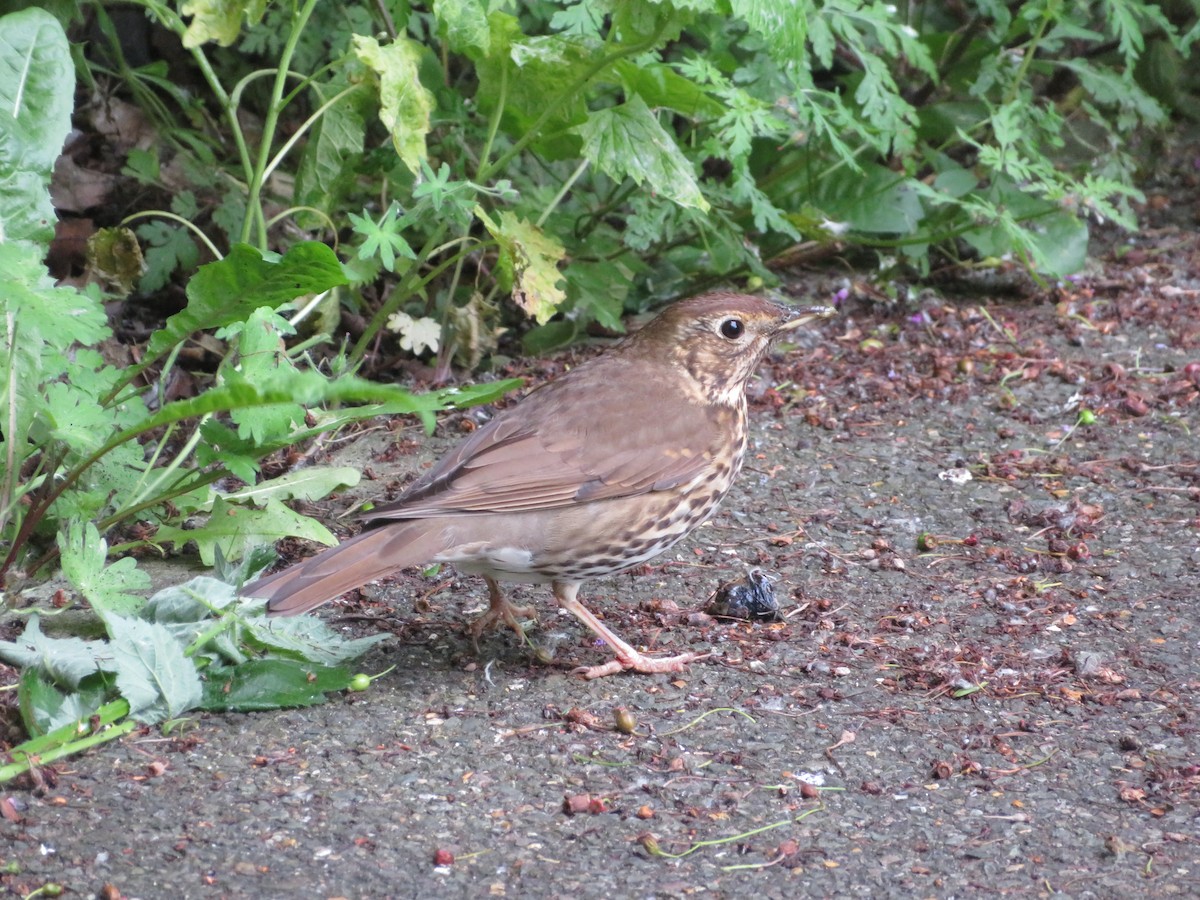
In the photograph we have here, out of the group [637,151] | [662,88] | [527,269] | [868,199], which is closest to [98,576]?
[527,269]

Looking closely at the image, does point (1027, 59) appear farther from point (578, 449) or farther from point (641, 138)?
point (578, 449)

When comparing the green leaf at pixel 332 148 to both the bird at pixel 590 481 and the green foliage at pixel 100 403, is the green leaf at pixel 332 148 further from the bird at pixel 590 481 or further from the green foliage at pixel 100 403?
the bird at pixel 590 481

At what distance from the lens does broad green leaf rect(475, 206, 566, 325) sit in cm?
500

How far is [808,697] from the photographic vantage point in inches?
155

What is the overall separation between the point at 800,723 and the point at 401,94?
7.45ft

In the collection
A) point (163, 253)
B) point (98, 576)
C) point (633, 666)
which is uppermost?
point (163, 253)

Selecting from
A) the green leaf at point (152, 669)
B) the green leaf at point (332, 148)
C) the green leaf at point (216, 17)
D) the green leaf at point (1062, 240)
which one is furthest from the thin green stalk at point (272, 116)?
the green leaf at point (1062, 240)

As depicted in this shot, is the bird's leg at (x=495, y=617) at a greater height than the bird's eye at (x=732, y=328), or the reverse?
the bird's eye at (x=732, y=328)

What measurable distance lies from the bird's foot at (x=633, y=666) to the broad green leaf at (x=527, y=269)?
1352 mm

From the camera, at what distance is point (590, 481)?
13.6 ft

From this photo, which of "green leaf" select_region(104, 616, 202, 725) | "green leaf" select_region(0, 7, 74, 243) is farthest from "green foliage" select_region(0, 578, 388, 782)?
"green leaf" select_region(0, 7, 74, 243)

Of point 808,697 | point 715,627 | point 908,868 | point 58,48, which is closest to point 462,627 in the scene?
point 715,627

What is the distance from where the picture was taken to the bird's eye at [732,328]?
4.58m

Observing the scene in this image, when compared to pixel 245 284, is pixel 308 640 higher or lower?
lower
